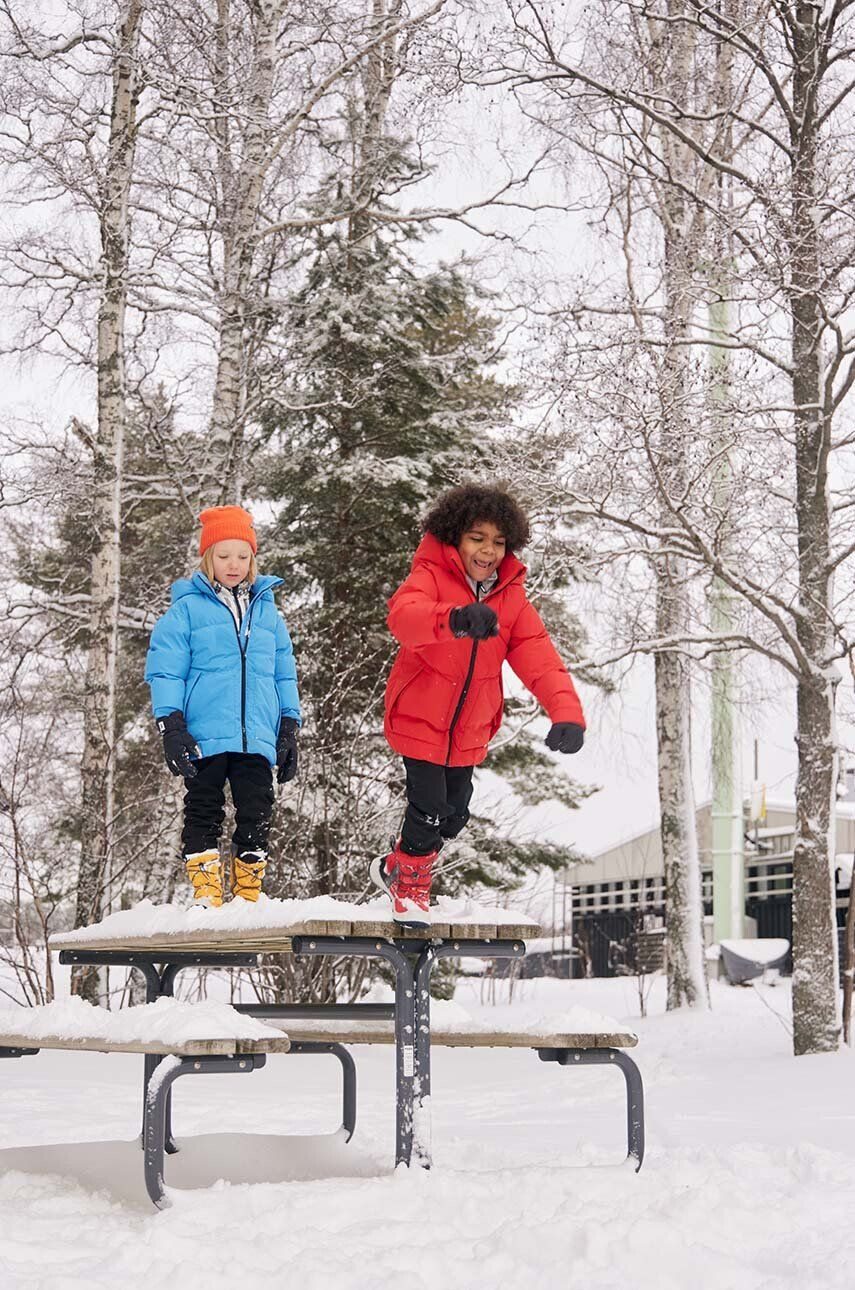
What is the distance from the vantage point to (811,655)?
9.16 meters

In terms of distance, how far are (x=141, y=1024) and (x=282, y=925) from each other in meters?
0.54

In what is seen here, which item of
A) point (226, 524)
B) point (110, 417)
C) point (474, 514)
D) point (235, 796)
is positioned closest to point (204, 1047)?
point (474, 514)

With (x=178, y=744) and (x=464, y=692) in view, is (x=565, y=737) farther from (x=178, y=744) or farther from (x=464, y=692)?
(x=178, y=744)

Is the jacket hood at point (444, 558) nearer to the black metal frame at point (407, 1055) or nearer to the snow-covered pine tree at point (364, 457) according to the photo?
the black metal frame at point (407, 1055)

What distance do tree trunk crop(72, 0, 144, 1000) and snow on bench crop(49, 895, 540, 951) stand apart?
6.55 metres

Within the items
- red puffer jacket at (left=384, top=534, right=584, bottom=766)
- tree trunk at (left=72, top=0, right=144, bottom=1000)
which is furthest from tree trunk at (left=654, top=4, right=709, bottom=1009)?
red puffer jacket at (left=384, top=534, right=584, bottom=766)

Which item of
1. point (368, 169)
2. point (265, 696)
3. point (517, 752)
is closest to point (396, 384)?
point (368, 169)

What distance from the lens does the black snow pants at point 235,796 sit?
17.7 feet

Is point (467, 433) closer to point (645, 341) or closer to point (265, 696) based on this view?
point (645, 341)

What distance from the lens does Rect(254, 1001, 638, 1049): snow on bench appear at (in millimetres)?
3926

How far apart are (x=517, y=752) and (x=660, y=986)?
23.5ft

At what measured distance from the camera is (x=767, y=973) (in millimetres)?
17844

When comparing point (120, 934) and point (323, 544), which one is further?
point (323, 544)

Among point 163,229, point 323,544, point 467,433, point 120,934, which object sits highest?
point 163,229
